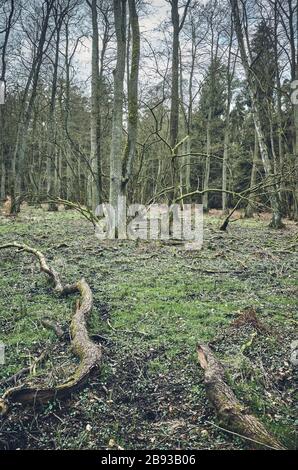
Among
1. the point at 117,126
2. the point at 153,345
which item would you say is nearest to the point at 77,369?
the point at 153,345

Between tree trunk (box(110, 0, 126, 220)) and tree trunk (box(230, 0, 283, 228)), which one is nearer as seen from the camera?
tree trunk (box(110, 0, 126, 220))

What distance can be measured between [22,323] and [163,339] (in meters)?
1.68

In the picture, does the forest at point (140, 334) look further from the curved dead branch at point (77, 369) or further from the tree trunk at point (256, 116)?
the tree trunk at point (256, 116)

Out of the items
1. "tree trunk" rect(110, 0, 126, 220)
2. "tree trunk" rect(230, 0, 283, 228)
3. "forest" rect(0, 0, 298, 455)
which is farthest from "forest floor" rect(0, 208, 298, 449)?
"tree trunk" rect(230, 0, 283, 228)

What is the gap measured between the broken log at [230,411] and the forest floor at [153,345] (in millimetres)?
81

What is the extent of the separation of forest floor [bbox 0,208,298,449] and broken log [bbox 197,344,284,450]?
0.08m

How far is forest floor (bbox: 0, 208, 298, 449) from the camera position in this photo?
3008 millimetres

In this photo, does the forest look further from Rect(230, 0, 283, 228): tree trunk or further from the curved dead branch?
Rect(230, 0, 283, 228): tree trunk

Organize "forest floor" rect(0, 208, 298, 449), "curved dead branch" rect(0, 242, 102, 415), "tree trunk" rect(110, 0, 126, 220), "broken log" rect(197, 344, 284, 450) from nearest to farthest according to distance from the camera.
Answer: "broken log" rect(197, 344, 284, 450) → "forest floor" rect(0, 208, 298, 449) → "curved dead branch" rect(0, 242, 102, 415) → "tree trunk" rect(110, 0, 126, 220)

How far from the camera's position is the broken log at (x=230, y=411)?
2793 mm

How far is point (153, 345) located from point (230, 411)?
1.33 meters

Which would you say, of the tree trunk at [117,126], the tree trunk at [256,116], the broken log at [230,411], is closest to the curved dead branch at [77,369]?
the broken log at [230,411]

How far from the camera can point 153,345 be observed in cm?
420
